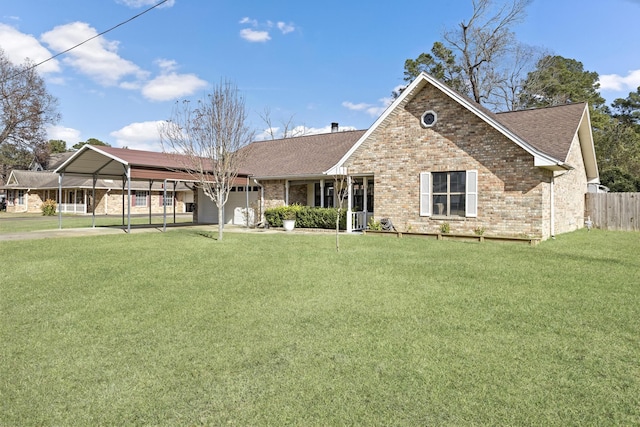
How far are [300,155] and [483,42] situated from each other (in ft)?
64.4

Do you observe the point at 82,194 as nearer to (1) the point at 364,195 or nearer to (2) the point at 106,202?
(2) the point at 106,202

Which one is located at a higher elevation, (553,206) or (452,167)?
(452,167)

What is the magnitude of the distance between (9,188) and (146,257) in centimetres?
4221

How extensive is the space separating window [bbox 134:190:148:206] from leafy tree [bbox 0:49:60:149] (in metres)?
16.0

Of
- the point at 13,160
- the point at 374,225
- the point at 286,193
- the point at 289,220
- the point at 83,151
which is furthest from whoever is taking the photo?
the point at 13,160

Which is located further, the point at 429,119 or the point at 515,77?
the point at 515,77

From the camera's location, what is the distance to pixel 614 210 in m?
18.6

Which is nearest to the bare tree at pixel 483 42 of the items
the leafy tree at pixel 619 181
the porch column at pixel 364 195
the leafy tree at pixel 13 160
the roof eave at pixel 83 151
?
the leafy tree at pixel 619 181

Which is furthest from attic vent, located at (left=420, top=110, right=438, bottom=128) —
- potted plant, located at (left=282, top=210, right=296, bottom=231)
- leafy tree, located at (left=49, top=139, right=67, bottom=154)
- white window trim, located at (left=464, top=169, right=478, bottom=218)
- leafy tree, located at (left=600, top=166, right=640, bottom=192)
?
leafy tree, located at (left=49, top=139, right=67, bottom=154)

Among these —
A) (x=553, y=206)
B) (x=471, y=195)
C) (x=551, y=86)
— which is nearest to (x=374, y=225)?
(x=471, y=195)

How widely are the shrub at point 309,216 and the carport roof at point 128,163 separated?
9.74 feet

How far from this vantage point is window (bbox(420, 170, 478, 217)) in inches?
552

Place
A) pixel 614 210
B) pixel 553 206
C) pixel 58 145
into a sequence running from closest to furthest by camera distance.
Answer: pixel 553 206
pixel 614 210
pixel 58 145

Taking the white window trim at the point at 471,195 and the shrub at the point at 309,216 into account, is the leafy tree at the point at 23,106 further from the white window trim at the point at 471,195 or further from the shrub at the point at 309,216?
the white window trim at the point at 471,195
